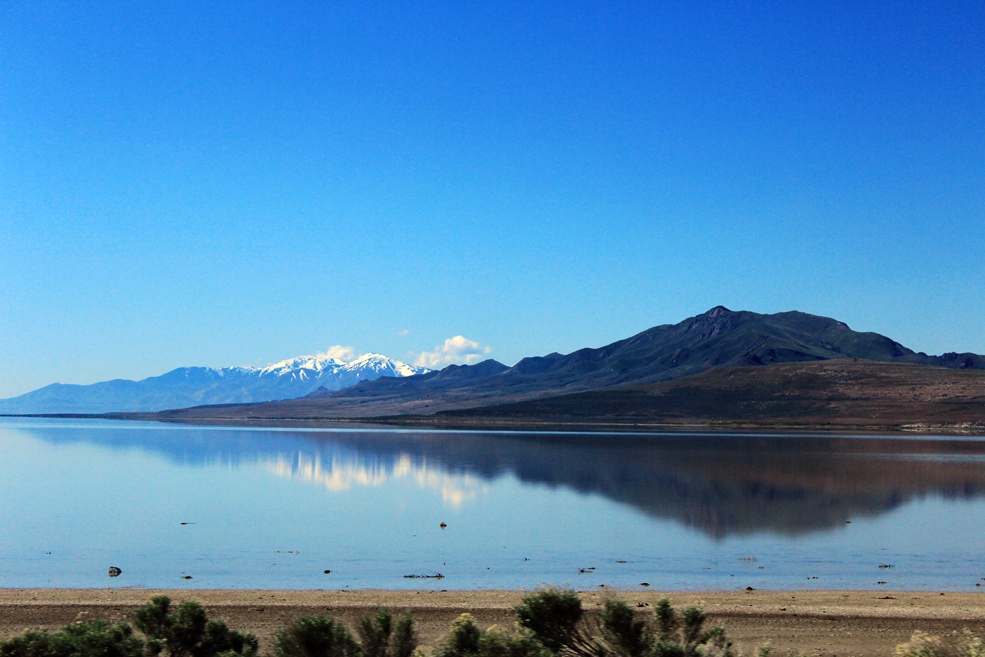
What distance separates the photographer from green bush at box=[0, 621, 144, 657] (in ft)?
32.9

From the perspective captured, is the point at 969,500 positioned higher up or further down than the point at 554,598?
further down

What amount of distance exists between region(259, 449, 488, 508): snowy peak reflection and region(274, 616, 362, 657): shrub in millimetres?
26523

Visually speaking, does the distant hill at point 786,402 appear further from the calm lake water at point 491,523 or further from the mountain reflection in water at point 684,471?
the calm lake water at point 491,523

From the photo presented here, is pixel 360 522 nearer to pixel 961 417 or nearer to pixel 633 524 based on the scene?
pixel 633 524

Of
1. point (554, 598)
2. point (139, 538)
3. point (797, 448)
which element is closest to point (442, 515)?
point (139, 538)

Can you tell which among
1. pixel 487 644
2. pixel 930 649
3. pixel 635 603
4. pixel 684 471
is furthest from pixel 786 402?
pixel 487 644

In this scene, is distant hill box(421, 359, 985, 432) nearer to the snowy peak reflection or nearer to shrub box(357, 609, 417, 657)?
the snowy peak reflection

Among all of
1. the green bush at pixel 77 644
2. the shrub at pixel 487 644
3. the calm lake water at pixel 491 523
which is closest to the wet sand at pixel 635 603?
the calm lake water at pixel 491 523

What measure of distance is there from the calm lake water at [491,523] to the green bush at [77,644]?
9.81 metres

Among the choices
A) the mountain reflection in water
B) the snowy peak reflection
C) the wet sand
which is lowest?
the mountain reflection in water

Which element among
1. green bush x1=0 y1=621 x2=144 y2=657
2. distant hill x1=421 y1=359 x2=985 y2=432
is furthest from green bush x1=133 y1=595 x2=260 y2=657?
distant hill x1=421 y1=359 x2=985 y2=432

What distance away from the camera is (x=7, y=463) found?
59.1 meters

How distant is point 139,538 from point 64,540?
6.90ft

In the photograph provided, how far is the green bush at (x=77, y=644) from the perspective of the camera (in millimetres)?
10016
